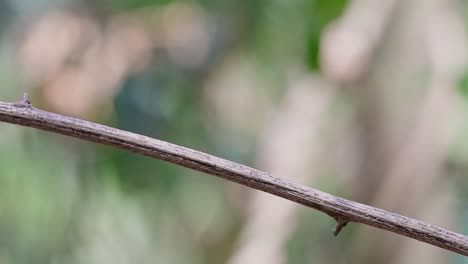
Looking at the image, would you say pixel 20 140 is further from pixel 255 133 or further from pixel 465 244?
pixel 465 244

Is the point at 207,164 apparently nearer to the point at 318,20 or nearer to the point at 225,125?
the point at 318,20

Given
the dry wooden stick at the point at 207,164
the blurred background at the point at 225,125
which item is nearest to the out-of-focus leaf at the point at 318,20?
the blurred background at the point at 225,125

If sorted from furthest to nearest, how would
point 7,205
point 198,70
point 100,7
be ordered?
1. point 198,70
2. point 100,7
3. point 7,205

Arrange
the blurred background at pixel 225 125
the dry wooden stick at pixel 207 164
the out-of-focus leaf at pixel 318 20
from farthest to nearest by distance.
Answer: the blurred background at pixel 225 125 → the out-of-focus leaf at pixel 318 20 → the dry wooden stick at pixel 207 164

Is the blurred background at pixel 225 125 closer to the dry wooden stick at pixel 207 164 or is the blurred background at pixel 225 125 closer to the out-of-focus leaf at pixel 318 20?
the out-of-focus leaf at pixel 318 20

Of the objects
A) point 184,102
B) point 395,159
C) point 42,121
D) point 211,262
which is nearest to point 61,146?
point 184,102

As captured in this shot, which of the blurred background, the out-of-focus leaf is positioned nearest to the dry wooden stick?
the out-of-focus leaf

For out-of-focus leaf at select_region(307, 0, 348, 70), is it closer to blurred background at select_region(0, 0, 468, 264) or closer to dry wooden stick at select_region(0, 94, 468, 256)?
blurred background at select_region(0, 0, 468, 264)

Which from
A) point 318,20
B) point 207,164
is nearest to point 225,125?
point 318,20
